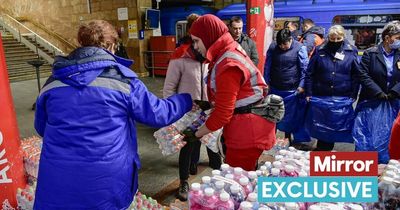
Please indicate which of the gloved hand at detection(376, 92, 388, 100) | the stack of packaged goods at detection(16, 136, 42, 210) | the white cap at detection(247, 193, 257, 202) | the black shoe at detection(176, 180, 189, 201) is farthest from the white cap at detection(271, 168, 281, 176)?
the gloved hand at detection(376, 92, 388, 100)

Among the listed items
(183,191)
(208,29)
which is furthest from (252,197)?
(183,191)

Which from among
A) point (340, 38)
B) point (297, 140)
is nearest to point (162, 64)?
point (297, 140)

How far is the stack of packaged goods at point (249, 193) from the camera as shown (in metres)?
1.34

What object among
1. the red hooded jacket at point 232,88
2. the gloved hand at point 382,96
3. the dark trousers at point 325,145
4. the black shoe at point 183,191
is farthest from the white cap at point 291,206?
the dark trousers at point 325,145

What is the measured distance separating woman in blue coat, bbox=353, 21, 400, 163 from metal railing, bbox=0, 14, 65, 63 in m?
13.1

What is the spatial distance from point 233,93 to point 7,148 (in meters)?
1.94

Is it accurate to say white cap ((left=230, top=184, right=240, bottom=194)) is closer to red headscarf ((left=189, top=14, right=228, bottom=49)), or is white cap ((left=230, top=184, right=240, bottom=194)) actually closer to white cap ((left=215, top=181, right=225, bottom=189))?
white cap ((left=215, top=181, right=225, bottom=189))

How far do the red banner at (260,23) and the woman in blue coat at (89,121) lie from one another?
3.02 m

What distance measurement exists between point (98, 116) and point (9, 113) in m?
1.48

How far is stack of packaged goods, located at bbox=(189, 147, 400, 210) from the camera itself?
4.39 ft

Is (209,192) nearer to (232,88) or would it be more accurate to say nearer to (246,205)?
(246,205)

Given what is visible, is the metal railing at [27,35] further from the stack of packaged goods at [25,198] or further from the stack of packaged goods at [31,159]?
the stack of packaged goods at [25,198]

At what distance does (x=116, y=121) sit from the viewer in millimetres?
1560

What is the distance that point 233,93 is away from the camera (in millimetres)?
1809
